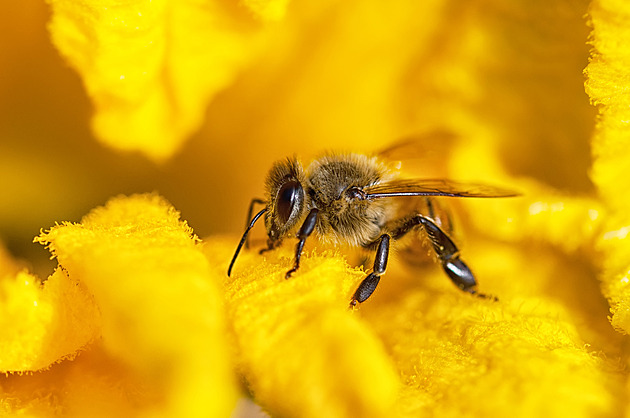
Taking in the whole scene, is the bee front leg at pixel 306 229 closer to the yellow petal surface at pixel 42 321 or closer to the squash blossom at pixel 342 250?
the squash blossom at pixel 342 250

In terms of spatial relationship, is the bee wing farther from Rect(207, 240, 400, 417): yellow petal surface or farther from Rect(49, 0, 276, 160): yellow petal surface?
Rect(207, 240, 400, 417): yellow petal surface

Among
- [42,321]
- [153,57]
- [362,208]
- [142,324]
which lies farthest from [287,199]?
[142,324]

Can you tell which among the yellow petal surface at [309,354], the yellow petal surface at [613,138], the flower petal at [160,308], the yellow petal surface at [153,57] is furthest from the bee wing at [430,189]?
the flower petal at [160,308]

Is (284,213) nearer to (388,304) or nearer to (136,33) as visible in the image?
(388,304)

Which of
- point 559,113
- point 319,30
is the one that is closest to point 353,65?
point 319,30

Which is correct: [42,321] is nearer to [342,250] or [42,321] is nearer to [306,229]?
[306,229]

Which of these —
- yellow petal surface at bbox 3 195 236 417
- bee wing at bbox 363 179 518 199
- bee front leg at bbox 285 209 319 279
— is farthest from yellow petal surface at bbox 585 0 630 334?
yellow petal surface at bbox 3 195 236 417
